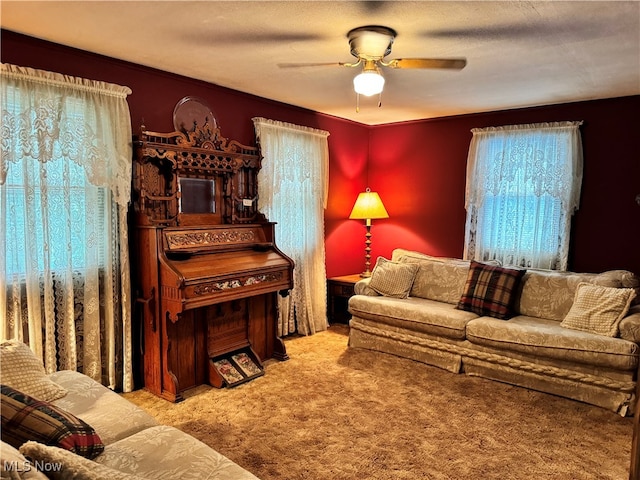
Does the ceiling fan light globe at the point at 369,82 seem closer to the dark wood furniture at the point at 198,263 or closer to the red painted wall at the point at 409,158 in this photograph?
the dark wood furniture at the point at 198,263

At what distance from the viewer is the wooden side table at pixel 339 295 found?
16.2 ft

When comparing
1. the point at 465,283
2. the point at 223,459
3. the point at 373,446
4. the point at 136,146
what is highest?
the point at 136,146

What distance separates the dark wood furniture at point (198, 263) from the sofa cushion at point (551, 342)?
65.8 inches

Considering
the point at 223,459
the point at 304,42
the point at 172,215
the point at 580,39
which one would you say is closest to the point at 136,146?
the point at 172,215

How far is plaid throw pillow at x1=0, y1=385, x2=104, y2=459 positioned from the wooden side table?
11.4ft

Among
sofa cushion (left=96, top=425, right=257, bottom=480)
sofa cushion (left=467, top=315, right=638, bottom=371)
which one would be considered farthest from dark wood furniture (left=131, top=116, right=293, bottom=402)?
sofa cushion (left=467, top=315, right=638, bottom=371)

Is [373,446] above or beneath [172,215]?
beneath

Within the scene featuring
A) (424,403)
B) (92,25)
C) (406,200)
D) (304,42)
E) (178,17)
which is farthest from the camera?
(406,200)

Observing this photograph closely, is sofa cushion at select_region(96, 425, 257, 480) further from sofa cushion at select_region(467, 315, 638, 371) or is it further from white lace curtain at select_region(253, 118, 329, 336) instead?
white lace curtain at select_region(253, 118, 329, 336)

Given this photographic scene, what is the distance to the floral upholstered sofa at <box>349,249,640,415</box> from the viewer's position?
308cm

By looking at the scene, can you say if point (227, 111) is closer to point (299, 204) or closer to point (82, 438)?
point (299, 204)

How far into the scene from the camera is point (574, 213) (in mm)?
4211

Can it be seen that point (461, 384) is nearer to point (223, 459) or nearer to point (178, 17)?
point (223, 459)

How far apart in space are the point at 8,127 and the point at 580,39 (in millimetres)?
3346
